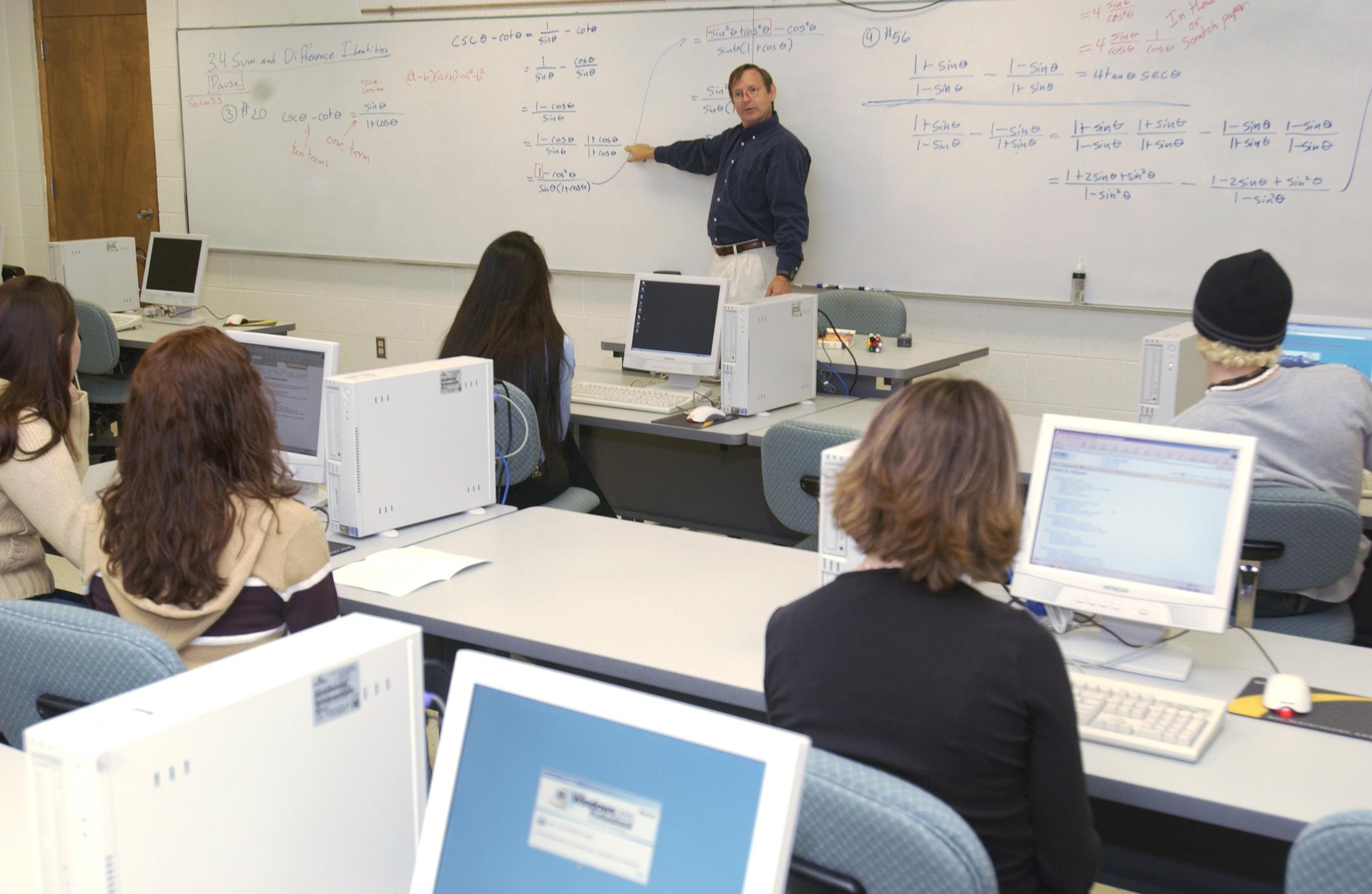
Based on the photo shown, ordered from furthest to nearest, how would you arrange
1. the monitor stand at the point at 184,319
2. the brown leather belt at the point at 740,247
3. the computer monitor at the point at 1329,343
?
the monitor stand at the point at 184,319 < the brown leather belt at the point at 740,247 < the computer monitor at the point at 1329,343

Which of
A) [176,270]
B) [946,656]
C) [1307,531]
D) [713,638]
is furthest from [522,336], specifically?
[176,270]

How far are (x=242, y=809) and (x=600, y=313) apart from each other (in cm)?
503

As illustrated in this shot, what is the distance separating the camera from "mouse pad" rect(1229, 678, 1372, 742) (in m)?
1.67

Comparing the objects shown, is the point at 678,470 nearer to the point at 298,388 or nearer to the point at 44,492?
the point at 298,388

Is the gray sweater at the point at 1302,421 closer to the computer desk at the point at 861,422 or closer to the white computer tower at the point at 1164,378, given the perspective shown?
the white computer tower at the point at 1164,378

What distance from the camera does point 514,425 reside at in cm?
316

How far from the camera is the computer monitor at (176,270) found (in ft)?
18.3

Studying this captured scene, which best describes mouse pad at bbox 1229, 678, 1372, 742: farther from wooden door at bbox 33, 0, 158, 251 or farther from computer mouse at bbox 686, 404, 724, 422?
wooden door at bbox 33, 0, 158, 251

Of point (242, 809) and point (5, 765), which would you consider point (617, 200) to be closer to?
point (5, 765)

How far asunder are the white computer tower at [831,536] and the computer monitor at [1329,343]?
172 centimetres

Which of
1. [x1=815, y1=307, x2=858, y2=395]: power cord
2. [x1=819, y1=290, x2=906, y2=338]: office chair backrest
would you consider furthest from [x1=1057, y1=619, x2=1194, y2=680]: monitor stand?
[x1=819, y1=290, x2=906, y2=338]: office chair backrest

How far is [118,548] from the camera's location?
182cm

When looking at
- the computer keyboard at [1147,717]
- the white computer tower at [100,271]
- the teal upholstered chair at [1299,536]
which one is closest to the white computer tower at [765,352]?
the teal upholstered chair at [1299,536]

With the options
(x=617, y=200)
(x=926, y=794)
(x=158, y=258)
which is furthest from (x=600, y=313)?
(x=926, y=794)
